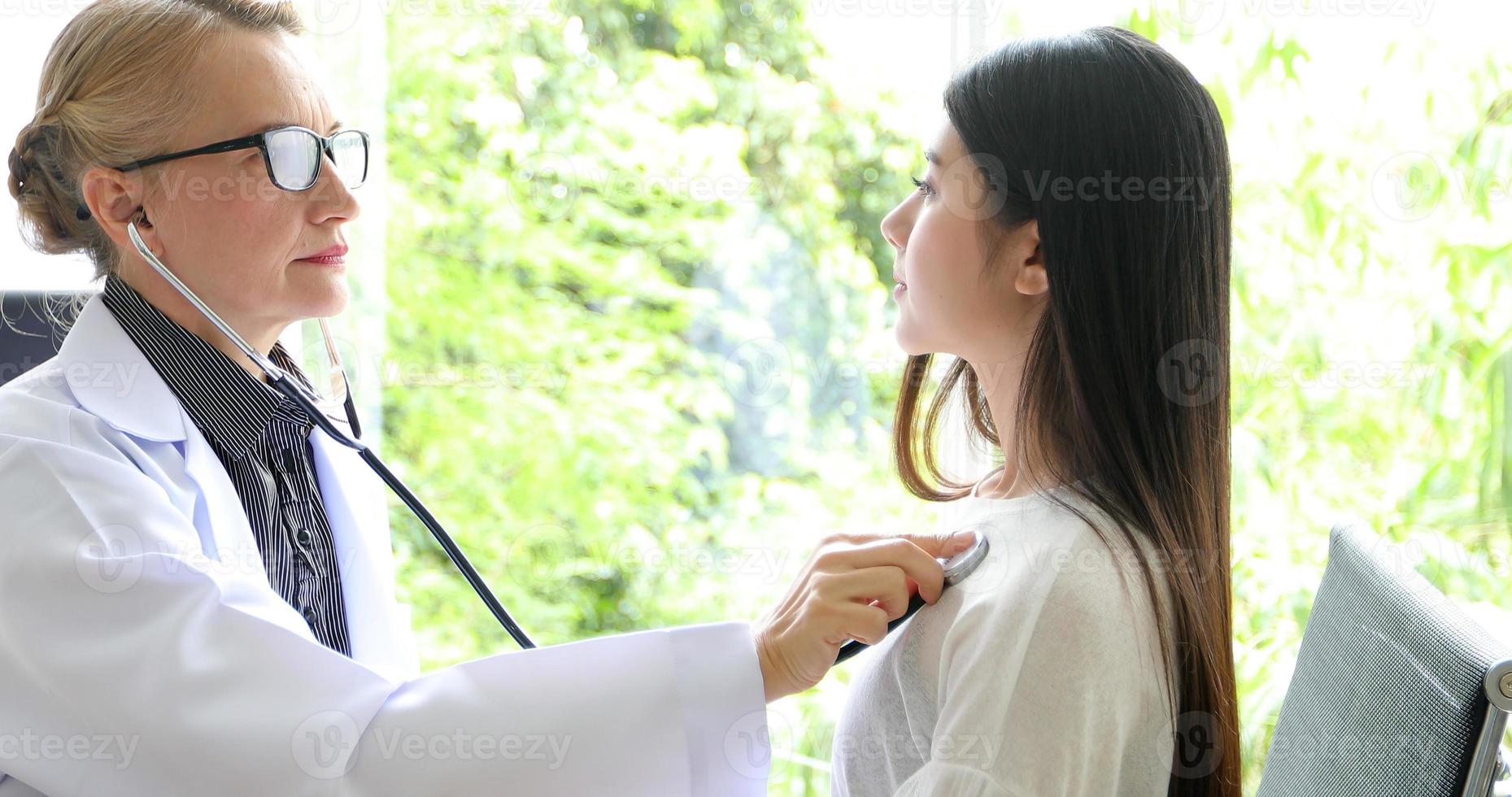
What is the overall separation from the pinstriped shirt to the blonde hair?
0.48 ft

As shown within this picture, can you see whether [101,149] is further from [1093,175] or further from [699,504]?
[699,504]

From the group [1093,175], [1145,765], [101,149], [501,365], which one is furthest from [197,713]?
[501,365]

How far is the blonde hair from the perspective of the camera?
120cm

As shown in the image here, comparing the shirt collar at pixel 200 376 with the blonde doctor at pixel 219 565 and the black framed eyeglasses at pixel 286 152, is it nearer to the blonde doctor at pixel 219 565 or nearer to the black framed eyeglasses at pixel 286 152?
the blonde doctor at pixel 219 565

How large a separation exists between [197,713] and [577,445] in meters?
2.06

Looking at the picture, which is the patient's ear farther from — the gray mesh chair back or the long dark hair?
the gray mesh chair back

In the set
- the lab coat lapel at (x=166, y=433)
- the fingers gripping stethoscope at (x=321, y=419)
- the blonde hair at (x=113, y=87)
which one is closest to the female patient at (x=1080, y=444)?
the fingers gripping stethoscope at (x=321, y=419)

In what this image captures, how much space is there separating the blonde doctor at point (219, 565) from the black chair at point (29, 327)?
0.23 metres

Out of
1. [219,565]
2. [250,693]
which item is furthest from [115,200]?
[250,693]

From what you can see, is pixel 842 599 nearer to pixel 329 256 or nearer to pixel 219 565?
pixel 219 565

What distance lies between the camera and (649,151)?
2.88 metres

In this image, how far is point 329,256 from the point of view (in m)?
1.32

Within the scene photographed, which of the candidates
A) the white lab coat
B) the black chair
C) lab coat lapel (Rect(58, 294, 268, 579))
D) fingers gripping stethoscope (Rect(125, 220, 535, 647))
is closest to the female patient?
the white lab coat

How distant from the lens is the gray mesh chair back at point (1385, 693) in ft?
2.28
